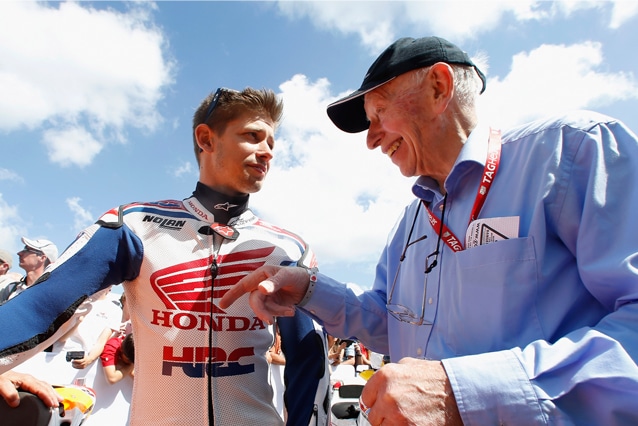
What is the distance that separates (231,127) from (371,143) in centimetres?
83

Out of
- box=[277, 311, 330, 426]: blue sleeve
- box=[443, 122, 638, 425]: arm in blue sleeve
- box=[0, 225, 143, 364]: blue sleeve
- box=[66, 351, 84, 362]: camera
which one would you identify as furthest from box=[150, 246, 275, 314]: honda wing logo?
box=[66, 351, 84, 362]: camera

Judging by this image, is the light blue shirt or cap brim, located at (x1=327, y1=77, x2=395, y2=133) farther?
cap brim, located at (x1=327, y1=77, x2=395, y2=133)

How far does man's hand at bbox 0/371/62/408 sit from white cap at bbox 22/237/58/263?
4.04m

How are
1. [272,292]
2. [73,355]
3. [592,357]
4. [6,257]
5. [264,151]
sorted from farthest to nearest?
[6,257], [73,355], [264,151], [272,292], [592,357]

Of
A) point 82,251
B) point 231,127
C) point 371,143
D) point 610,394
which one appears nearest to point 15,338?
point 82,251

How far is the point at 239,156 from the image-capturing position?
2.37 m

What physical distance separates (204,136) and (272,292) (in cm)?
124

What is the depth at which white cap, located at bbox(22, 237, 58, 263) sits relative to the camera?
19.3 feet

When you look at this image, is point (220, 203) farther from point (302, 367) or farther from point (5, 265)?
point (5, 265)

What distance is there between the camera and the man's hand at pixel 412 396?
3.27 feet

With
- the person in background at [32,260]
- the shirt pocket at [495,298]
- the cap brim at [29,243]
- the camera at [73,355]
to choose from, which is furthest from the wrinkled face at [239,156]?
the cap brim at [29,243]

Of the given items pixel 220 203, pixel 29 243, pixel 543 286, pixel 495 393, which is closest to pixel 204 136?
pixel 220 203

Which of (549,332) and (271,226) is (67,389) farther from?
(549,332)

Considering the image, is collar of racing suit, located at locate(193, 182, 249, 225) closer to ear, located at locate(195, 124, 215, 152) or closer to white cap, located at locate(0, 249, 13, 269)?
ear, located at locate(195, 124, 215, 152)
